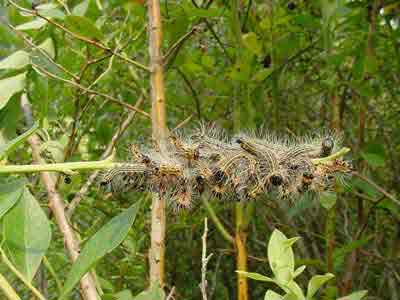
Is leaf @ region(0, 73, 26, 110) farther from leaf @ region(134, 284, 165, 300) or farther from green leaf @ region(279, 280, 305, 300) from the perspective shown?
green leaf @ region(279, 280, 305, 300)

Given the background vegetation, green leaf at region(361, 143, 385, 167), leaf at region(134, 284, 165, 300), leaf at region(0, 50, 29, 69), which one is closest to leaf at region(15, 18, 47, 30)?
the background vegetation

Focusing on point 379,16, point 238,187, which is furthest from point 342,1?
point 238,187

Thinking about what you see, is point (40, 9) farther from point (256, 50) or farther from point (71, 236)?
point (256, 50)

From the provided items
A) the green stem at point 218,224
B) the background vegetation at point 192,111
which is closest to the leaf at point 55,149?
the background vegetation at point 192,111

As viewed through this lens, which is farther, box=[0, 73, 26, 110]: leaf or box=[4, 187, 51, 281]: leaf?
box=[0, 73, 26, 110]: leaf

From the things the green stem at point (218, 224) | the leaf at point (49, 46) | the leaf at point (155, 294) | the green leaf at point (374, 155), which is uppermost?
the leaf at point (49, 46)

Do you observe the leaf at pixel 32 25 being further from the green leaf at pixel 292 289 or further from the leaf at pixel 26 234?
the green leaf at pixel 292 289
